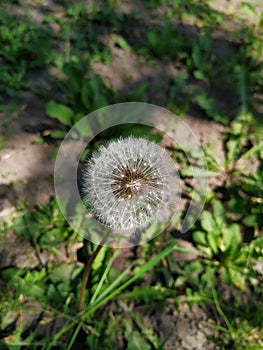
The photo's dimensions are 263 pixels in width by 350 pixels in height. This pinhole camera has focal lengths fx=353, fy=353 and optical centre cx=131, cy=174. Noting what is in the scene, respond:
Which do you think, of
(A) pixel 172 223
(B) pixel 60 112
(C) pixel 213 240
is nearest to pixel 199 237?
(C) pixel 213 240

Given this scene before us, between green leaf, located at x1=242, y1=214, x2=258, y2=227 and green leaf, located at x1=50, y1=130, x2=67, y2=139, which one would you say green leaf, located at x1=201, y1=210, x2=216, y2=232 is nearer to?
green leaf, located at x1=242, y1=214, x2=258, y2=227

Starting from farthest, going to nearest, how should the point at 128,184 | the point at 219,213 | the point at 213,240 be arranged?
1. the point at 219,213
2. the point at 213,240
3. the point at 128,184

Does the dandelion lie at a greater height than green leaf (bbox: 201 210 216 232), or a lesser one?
greater

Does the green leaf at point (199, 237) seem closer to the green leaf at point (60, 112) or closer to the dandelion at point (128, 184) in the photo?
the dandelion at point (128, 184)

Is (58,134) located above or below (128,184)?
above

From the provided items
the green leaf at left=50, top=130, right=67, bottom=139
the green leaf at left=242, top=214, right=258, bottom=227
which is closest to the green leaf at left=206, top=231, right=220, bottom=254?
the green leaf at left=242, top=214, right=258, bottom=227

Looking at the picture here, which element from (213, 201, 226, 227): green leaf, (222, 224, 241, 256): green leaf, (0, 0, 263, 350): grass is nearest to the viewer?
(0, 0, 263, 350): grass

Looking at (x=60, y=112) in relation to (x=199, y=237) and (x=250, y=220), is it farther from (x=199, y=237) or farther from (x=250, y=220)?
(x=250, y=220)
